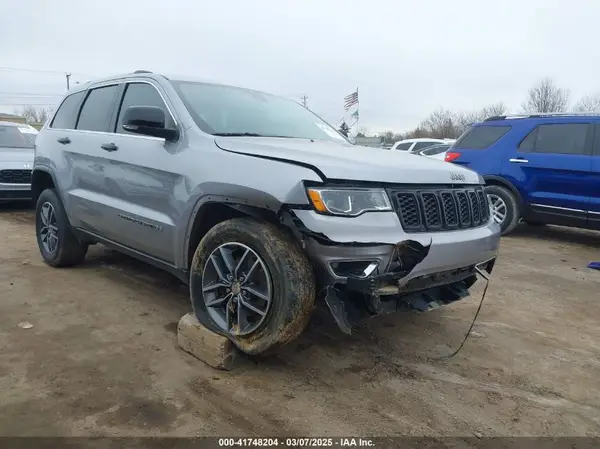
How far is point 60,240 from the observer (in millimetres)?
5023

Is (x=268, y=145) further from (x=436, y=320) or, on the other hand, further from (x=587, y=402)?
(x=587, y=402)

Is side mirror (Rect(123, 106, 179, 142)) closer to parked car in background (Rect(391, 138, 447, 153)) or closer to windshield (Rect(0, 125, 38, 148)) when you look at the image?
windshield (Rect(0, 125, 38, 148))

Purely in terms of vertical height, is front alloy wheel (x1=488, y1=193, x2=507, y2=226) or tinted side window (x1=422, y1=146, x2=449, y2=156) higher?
tinted side window (x1=422, y1=146, x2=449, y2=156)

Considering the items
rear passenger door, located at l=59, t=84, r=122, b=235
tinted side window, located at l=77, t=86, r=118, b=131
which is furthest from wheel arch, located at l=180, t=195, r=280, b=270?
tinted side window, located at l=77, t=86, r=118, b=131

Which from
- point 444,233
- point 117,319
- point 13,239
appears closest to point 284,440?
point 444,233

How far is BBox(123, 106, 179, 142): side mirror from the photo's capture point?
342 cm

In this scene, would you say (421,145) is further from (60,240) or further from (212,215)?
(212,215)

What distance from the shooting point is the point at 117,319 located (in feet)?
12.7

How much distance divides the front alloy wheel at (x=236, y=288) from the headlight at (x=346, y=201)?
0.49m

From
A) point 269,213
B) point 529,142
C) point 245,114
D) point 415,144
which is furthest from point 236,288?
point 415,144

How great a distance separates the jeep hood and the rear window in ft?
15.7

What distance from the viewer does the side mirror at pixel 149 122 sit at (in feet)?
11.2

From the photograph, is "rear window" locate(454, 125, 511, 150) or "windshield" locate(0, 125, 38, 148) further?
"windshield" locate(0, 125, 38, 148)

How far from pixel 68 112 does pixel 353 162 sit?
3510 mm
